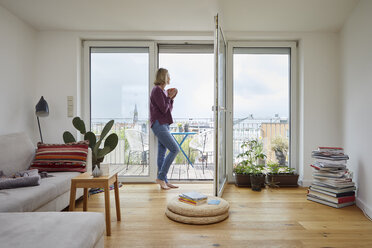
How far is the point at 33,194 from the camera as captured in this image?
1946 mm

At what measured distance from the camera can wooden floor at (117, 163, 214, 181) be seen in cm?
379

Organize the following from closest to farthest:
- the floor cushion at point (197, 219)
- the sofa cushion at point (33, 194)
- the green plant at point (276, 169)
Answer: the sofa cushion at point (33, 194) → the floor cushion at point (197, 219) → the green plant at point (276, 169)

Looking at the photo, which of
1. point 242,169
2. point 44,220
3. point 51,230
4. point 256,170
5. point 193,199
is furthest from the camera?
point 242,169

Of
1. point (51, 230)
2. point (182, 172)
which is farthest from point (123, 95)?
point (51, 230)

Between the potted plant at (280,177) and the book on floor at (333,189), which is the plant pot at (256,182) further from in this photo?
the book on floor at (333,189)

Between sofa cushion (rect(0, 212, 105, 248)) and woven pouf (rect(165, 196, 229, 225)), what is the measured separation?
0.93 metres

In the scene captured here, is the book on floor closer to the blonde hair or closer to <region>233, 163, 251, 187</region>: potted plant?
<region>233, 163, 251, 187</region>: potted plant

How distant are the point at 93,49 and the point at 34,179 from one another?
2.22 metres

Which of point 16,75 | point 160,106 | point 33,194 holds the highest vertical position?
point 16,75

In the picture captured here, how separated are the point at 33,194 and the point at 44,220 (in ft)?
2.39

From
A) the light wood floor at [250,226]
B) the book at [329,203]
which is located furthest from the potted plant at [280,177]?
the book at [329,203]

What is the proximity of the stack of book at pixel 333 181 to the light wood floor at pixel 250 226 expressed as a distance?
0.10 metres

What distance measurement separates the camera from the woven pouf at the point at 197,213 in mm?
2265

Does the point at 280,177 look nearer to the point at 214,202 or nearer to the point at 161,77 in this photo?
the point at 214,202
